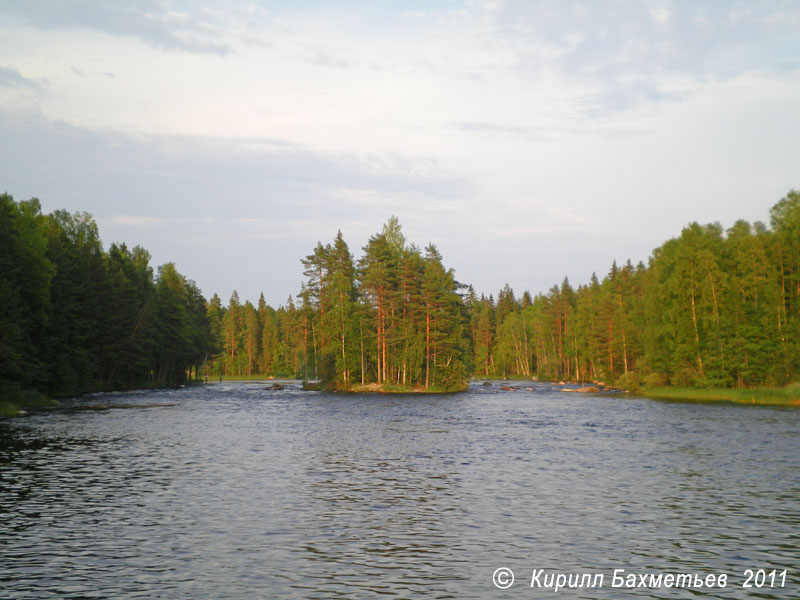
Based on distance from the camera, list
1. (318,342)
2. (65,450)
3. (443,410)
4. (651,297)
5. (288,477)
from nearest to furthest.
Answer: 1. (288,477)
2. (65,450)
3. (443,410)
4. (651,297)
5. (318,342)

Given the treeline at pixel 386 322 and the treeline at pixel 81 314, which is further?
the treeline at pixel 386 322

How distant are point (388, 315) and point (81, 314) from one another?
44.0 m

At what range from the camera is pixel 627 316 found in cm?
12512

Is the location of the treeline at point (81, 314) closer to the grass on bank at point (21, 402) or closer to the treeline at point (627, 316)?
the grass on bank at point (21, 402)

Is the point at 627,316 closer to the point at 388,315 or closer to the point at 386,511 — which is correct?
the point at 388,315

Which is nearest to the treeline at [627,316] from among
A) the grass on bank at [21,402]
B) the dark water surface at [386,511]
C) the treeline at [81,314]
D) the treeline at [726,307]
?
the treeline at [726,307]

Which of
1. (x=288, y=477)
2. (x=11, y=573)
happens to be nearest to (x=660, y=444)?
(x=288, y=477)

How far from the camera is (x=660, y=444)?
3953 centimetres

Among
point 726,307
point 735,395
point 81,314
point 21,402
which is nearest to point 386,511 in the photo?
point 21,402

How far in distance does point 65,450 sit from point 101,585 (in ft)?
80.5

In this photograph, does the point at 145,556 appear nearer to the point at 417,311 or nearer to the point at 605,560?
the point at 605,560

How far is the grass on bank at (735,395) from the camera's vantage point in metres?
68.1

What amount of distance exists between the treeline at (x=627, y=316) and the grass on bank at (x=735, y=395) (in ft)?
7.26

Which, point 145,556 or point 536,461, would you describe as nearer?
point 145,556
